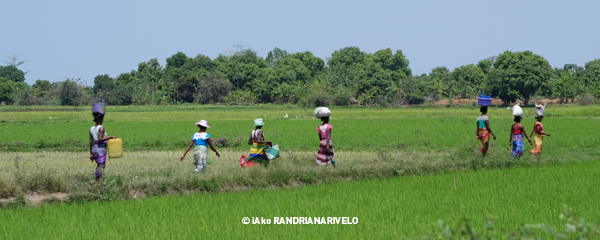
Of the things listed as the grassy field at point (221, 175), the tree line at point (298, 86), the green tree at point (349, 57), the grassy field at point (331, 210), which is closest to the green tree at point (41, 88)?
the tree line at point (298, 86)

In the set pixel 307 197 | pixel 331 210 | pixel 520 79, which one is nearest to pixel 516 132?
pixel 307 197

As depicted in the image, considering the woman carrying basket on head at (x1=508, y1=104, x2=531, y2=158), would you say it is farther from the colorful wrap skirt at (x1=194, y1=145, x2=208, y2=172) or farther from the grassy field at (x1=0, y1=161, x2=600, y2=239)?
the colorful wrap skirt at (x1=194, y1=145, x2=208, y2=172)

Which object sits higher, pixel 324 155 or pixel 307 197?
pixel 324 155

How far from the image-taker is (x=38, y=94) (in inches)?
2744

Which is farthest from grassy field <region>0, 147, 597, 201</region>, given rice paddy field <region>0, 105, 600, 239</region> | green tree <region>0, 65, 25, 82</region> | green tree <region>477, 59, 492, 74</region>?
green tree <region>0, 65, 25, 82</region>

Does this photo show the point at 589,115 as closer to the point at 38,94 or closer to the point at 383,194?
the point at 383,194

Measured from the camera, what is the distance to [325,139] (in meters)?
9.22

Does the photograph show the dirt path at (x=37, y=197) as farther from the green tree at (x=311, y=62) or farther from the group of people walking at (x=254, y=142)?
the green tree at (x=311, y=62)

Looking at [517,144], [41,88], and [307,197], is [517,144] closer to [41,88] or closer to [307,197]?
[307,197]

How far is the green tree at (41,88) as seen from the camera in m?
69.8

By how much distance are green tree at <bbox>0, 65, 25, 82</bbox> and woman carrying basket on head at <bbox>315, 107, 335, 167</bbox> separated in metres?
98.6

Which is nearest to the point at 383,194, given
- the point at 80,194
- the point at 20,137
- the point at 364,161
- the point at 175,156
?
the point at 364,161

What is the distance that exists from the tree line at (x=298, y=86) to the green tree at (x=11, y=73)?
20.5 meters

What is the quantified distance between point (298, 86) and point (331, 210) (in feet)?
192
